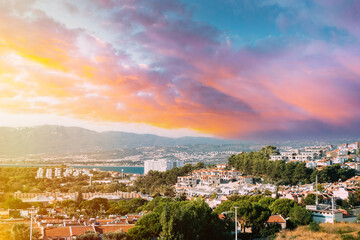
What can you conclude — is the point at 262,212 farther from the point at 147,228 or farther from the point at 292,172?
the point at 292,172

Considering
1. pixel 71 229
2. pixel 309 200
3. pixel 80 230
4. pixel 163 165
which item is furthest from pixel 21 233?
pixel 163 165

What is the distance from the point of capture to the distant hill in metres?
124

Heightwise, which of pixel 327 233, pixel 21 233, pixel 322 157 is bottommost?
pixel 327 233

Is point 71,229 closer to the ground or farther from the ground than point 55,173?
farther from the ground


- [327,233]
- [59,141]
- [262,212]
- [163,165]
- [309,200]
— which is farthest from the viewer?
[59,141]

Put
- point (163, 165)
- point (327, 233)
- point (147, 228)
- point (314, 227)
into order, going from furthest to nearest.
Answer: point (163, 165), point (314, 227), point (327, 233), point (147, 228)

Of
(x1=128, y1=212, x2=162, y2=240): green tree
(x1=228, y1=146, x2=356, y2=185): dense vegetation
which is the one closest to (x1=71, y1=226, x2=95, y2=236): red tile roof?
(x1=128, y1=212, x2=162, y2=240): green tree

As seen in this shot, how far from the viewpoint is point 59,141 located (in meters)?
154

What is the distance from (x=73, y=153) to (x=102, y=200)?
428 feet

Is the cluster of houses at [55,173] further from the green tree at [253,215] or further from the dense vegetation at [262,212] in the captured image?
the green tree at [253,215]

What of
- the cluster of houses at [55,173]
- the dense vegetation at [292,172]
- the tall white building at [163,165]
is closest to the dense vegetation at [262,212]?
the dense vegetation at [292,172]

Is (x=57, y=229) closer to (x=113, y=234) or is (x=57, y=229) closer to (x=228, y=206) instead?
(x=113, y=234)

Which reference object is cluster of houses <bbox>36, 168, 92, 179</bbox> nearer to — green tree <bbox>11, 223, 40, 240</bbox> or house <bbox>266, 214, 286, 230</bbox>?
green tree <bbox>11, 223, 40, 240</bbox>

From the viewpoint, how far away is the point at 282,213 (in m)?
21.4
